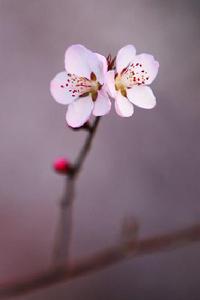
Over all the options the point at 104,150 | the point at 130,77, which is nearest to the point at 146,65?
the point at 130,77

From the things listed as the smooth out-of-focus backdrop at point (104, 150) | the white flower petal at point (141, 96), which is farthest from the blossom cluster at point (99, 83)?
the smooth out-of-focus backdrop at point (104, 150)

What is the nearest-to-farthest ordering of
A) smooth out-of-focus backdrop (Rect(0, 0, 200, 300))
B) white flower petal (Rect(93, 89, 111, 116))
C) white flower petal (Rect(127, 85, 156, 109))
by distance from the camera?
white flower petal (Rect(93, 89, 111, 116))
white flower petal (Rect(127, 85, 156, 109))
smooth out-of-focus backdrop (Rect(0, 0, 200, 300))

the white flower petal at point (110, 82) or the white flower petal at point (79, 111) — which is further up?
the white flower petal at point (110, 82)

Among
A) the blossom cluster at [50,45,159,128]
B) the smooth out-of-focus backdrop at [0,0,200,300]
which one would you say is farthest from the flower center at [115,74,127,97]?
the smooth out-of-focus backdrop at [0,0,200,300]

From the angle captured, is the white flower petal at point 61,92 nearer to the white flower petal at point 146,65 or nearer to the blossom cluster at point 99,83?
the blossom cluster at point 99,83

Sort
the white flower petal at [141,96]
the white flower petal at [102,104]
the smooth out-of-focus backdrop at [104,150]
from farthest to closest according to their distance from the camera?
1. the smooth out-of-focus backdrop at [104,150]
2. the white flower petal at [141,96]
3. the white flower petal at [102,104]

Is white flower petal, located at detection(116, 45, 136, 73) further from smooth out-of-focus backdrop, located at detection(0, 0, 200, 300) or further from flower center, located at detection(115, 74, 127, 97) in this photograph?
smooth out-of-focus backdrop, located at detection(0, 0, 200, 300)

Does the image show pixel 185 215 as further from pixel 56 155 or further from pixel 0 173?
pixel 0 173

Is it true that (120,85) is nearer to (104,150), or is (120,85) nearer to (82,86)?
(82,86)

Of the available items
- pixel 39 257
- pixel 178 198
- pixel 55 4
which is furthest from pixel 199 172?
pixel 55 4
